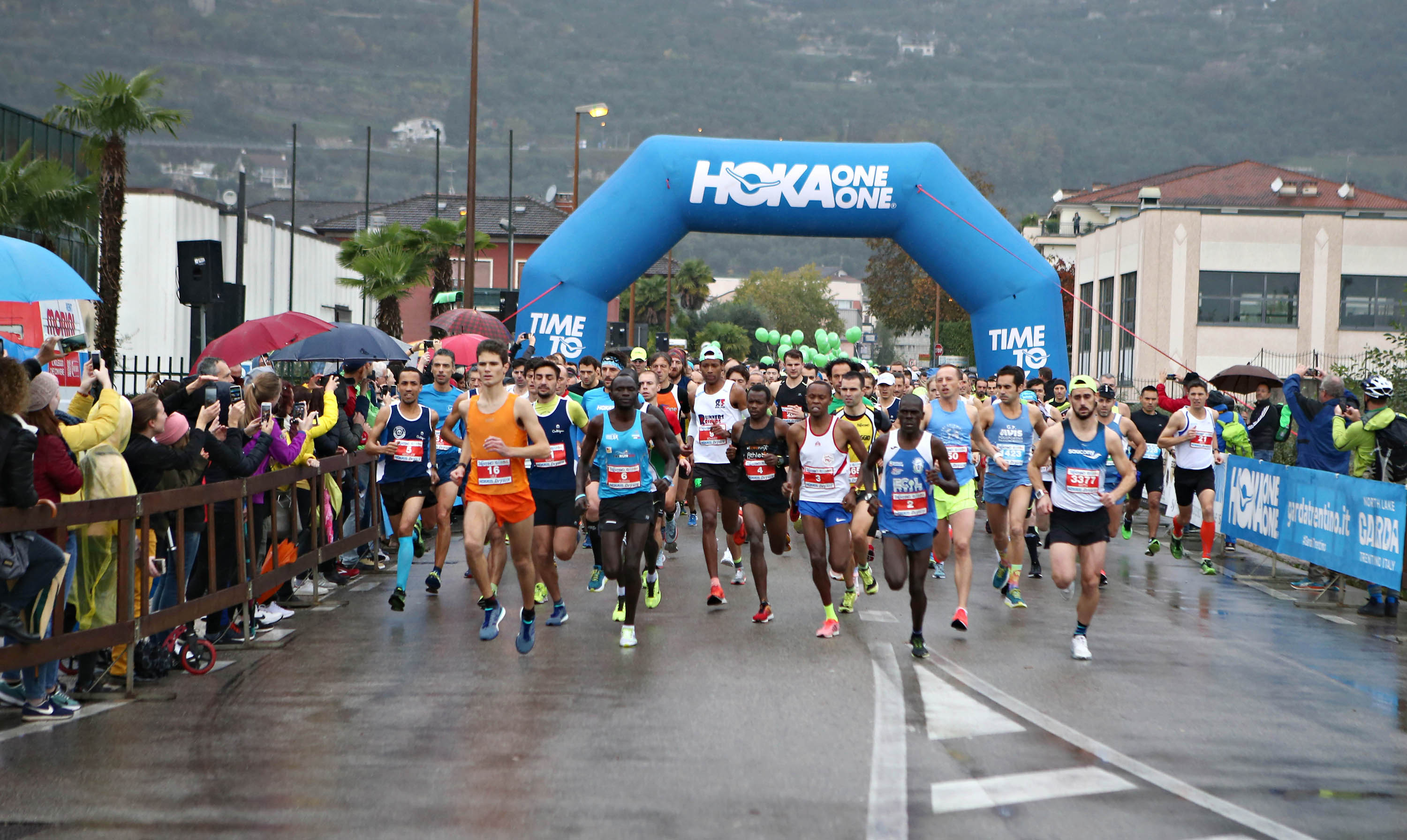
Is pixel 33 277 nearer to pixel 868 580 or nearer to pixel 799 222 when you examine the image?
pixel 868 580

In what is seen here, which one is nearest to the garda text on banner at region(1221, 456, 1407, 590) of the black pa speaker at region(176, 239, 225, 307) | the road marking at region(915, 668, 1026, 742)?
the road marking at region(915, 668, 1026, 742)

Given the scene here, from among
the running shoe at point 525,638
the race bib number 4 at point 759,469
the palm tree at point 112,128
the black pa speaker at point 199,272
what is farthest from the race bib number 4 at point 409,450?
the palm tree at point 112,128

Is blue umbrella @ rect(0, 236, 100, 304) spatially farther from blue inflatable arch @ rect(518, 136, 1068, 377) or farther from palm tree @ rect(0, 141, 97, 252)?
palm tree @ rect(0, 141, 97, 252)

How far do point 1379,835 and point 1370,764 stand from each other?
51.8 inches

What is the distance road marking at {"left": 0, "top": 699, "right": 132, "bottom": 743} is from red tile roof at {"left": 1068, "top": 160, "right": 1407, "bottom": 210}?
65639 millimetres

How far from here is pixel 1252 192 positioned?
7312 centimetres

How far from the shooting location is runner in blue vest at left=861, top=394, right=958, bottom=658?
31.1 feet

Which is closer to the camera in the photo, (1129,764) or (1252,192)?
(1129,764)

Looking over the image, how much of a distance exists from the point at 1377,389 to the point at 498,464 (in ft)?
26.6

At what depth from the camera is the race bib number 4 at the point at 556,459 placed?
9875 millimetres

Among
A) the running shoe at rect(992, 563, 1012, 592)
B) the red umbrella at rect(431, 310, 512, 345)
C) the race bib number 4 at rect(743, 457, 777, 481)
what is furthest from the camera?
the red umbrella at rect(431, 310, 512, 345)

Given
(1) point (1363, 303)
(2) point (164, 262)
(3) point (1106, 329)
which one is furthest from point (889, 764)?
(3) point (1106, 329)

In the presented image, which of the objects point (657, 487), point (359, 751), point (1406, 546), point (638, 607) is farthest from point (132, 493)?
point (1406, 546)

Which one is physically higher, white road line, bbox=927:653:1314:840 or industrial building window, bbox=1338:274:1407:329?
industrial building window, bbox=1338:274:1407:329
